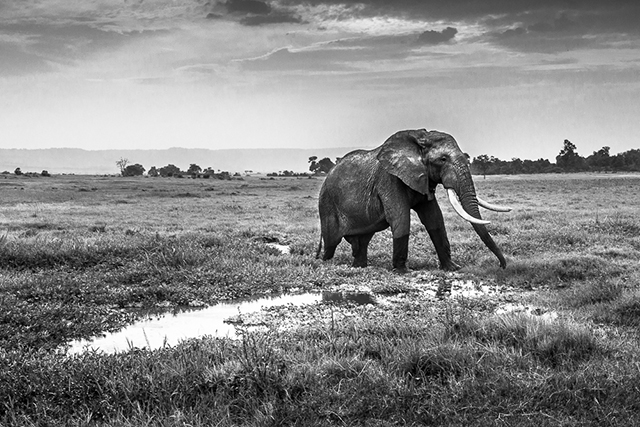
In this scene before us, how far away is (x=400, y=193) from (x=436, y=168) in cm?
88

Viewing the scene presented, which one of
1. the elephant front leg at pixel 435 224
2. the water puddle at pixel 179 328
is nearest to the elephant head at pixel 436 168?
the elephant front leg at pixel 435 224

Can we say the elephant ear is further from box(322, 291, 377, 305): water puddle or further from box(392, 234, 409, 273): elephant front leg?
box(322, 291, 377, 305): water puddle

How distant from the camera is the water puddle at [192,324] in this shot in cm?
771

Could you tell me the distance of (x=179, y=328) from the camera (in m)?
8.52

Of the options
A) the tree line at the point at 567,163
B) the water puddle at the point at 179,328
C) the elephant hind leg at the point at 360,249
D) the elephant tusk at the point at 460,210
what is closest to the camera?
the water puddle at the point at 179,328

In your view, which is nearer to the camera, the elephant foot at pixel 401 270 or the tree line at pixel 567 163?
the elephant foot at pixel 401 270

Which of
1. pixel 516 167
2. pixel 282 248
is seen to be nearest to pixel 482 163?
pixel 516 167

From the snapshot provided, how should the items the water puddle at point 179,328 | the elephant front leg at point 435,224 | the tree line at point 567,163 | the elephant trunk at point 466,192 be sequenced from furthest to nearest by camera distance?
the tree line at point 567,163 → the elephant front leg at point 435,224 → the elephant trunk at point 466,192 → the water puddle at point 179,328

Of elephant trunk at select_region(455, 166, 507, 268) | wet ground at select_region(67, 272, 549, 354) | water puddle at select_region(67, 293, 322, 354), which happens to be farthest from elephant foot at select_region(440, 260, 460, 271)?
water puddle at select_region(67, 293, 322, 354)

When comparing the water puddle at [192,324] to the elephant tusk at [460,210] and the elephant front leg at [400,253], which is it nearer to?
the elephant front leg at [400,253]

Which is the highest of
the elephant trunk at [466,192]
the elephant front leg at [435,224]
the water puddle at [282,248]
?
the elephant trunk at [466,192]

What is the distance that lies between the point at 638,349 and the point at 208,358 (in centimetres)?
442

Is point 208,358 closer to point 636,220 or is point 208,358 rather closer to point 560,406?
point 560,406

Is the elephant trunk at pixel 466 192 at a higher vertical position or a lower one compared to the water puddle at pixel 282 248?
higher
